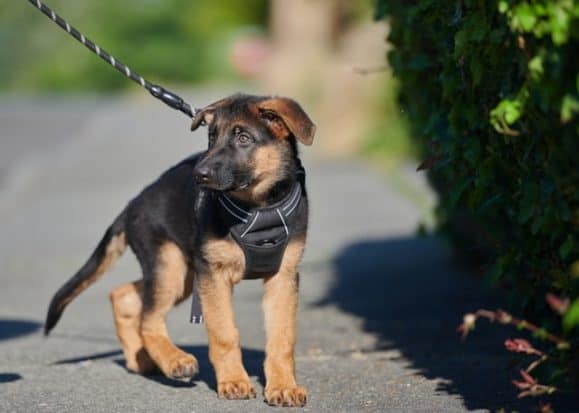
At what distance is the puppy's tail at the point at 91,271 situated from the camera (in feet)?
22.5

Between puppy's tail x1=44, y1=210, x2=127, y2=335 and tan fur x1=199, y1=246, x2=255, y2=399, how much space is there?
105cm

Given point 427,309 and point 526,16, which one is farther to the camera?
point 427,309

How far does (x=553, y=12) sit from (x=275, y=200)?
89.6 inches

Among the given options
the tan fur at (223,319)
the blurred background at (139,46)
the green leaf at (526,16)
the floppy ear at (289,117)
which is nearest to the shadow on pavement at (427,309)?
the tan fur at (223,319)

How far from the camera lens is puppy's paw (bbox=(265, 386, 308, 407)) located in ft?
18.4

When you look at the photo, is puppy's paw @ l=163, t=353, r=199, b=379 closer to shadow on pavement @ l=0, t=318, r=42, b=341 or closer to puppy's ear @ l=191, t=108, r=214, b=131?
puppy's ear @ l=191, t=108, r=214, b=131

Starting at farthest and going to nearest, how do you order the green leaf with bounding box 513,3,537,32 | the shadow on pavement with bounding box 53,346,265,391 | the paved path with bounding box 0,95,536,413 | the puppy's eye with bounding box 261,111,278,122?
the shadow on pavement with bounding box 53,346,265,391
the puppy's eye with bounding box 261,111,278,122
the paved path with bounding box 0,95,536,413
the green leaf with bounding box 513,3,537,32

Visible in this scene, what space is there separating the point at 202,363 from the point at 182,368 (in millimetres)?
895

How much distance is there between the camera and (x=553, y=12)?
4117 millimetres

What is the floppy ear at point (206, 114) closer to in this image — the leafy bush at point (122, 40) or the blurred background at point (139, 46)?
the blurred background at point (139, 46)

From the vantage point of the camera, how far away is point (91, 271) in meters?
6.89

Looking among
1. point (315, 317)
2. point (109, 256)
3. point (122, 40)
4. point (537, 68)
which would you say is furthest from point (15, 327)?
point (122, 40)

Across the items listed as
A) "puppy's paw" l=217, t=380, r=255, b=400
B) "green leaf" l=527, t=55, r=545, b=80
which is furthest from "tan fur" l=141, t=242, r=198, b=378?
"green leaf" l=527, t=55, r=545, b=80

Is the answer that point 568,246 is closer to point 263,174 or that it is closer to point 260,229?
point 260,229
